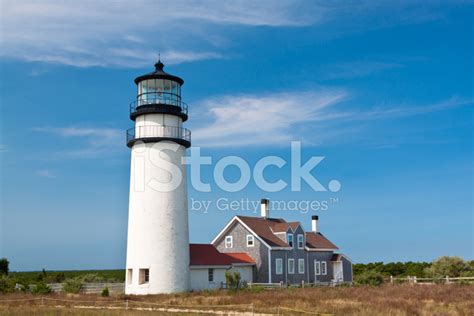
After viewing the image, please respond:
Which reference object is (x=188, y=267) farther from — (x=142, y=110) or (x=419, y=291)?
(x=419, y=291)

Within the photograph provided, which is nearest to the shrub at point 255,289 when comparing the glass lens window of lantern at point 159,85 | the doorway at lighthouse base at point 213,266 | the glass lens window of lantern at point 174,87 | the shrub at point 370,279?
the doorway at lighthouse base at point 213,266

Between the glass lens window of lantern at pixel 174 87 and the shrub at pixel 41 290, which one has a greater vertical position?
the glass lens window of lantern at pixel 174 87

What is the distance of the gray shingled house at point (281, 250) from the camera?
37.1 m

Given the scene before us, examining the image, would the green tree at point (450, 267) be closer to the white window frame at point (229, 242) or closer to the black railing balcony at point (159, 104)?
the white window frame at point (229, 242)

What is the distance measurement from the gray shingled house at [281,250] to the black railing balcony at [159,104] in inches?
473

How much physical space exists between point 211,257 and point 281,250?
640 cm

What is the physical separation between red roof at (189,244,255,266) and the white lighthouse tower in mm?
3185

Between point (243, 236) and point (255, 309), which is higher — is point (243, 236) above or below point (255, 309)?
above

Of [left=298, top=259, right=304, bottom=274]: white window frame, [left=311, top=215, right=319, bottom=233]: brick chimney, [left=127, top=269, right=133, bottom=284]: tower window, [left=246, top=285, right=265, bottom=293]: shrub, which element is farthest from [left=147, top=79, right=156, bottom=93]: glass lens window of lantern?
[left=311, top=215, right=319, bottom=233]: brick chimney

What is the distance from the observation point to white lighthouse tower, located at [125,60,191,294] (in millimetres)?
28047

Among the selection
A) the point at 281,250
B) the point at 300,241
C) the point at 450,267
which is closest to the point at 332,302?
the point at 281,250

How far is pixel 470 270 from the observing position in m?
43.3

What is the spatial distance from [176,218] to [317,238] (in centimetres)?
1869

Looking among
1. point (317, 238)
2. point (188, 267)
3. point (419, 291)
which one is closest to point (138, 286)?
point (188, 267)
